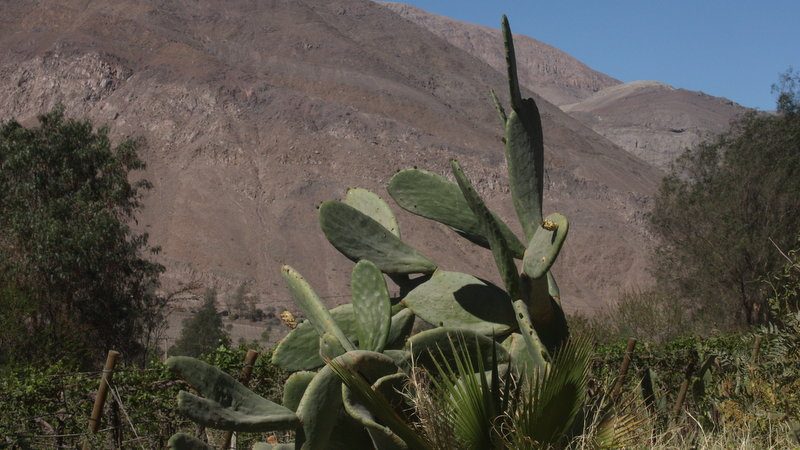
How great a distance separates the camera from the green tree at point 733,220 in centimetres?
2422

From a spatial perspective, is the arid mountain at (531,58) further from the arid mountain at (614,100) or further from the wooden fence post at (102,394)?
the wooden fence post at (102,394)

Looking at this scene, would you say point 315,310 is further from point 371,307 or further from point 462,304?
point 462,304

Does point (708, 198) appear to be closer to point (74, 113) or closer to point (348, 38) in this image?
point (74, 113)

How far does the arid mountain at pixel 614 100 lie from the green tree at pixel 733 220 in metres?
27.3

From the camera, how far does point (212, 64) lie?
60531mm

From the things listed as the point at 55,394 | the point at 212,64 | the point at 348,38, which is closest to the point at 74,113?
the point at 212,64

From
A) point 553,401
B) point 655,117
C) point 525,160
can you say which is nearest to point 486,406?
point 553,401

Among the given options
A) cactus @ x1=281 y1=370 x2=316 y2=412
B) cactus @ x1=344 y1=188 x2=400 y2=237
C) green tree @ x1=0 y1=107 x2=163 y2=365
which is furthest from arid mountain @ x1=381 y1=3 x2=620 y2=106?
cactus @ x1=281 y1=370 x2=316 y2=412

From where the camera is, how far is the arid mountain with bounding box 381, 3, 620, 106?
136625 millimetres

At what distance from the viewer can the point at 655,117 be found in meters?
96.2

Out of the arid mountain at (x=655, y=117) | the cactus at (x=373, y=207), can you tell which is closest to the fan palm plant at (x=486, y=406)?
the cactus at (x=373, y=207)

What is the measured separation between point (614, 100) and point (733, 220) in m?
87.2

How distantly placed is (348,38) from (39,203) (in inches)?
1921

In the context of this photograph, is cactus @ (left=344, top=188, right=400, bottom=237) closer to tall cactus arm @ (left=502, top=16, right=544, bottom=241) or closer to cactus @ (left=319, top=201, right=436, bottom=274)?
cactus @ (left=319, top=201, right=436, bottom=274)
